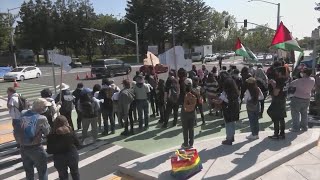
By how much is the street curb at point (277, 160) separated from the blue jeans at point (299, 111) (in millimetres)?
523

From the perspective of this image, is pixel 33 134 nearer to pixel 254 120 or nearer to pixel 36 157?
pixel 36 157

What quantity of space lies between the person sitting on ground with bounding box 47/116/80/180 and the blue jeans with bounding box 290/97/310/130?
18.2 ft

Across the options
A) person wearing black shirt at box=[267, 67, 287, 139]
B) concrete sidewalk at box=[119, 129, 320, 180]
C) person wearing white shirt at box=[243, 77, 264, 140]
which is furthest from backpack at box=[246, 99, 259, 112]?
concrete sidewalk at box=[119, 129, 320, 180]

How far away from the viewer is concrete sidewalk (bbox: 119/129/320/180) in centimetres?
715

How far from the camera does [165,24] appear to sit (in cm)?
7581

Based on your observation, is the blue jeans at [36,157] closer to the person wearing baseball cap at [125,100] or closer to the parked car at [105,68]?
the person wearing baseball cap at [125,100]

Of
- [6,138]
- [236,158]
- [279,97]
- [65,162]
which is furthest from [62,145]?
[6,138]

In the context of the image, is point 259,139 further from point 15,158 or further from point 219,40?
point 219,40

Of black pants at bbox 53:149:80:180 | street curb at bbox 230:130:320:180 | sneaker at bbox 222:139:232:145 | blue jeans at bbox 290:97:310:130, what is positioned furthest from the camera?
blue jeans at bbox 290:97:310:130

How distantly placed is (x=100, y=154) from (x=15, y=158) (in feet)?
6.91

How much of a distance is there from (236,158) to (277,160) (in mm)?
800

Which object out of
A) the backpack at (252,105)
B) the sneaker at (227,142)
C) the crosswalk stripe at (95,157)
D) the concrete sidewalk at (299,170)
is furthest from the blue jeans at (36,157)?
the backpack at (252,105)

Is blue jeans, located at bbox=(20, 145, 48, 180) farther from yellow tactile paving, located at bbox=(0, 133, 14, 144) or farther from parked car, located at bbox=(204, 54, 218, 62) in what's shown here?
parked car, located at bbox=(204, 54, 218, 62)

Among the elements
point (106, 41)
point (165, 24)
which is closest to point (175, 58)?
point (165, 24)
